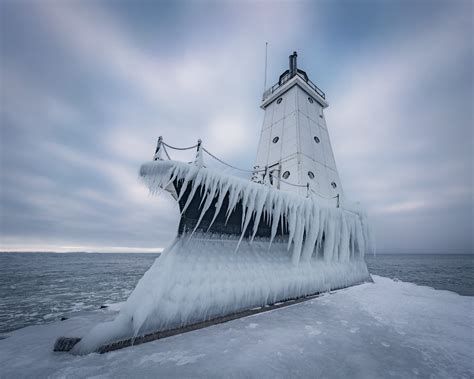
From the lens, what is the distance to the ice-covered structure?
5039 mm

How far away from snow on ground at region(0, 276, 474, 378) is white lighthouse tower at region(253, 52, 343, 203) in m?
6.78

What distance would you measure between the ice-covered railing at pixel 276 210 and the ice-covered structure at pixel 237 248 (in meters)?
0.03

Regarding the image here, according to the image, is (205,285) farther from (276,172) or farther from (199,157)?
(276,172)

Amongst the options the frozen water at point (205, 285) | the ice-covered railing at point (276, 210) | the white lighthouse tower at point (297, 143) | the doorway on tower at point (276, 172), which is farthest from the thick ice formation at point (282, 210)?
the doorway on tower at point (276, 172)

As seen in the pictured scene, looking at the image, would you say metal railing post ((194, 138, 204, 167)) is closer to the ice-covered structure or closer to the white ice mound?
the ice-covered structure

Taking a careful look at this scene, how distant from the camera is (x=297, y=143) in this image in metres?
12.5

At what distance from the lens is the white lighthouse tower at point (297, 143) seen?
1208 cm

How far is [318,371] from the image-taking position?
331 centimetres

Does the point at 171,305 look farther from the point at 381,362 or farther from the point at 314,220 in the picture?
the point at 314,220

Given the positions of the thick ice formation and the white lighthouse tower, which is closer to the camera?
the thick ice formation

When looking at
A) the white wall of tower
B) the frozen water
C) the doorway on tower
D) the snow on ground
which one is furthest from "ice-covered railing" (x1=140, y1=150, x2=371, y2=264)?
the doorway on tower

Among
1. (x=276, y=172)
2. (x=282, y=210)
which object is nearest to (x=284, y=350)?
(x=282, y=210)

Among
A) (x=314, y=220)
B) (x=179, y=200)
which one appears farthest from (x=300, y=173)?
(x=179, y=200)

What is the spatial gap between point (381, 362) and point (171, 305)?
15.0ft
